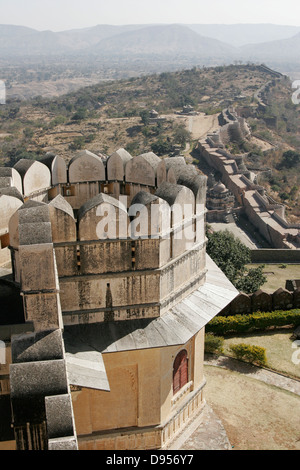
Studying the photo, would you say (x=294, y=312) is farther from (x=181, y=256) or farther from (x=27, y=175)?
(x=27, y=175)

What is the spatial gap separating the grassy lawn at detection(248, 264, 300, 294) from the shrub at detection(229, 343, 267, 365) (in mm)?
8434

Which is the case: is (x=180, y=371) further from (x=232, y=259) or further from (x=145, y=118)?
(x=145, y=118)

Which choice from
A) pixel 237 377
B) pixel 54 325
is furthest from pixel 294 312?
pixel 54 325

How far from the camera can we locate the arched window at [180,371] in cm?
972

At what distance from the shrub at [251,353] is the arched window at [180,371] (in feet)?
13.7

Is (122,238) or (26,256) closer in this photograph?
(26,256)

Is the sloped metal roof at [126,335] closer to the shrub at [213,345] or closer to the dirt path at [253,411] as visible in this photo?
the dirt path at [253,411]

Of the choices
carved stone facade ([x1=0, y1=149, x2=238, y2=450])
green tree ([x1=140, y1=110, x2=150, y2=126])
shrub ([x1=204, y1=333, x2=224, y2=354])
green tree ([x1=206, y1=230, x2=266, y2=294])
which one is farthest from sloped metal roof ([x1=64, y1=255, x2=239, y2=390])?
green tree ([x1=140, y1=110, x2=150, y2=126])

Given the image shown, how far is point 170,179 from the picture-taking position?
34.3 feet

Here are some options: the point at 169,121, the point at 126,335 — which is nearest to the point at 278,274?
the point at 126,335

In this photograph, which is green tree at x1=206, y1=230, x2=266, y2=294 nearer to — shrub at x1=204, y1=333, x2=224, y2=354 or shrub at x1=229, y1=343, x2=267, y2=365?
shrub at x1=204, y1=333, x2=224, y2=354

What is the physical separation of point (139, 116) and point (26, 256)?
229 feet

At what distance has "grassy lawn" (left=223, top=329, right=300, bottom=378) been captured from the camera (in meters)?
13.8

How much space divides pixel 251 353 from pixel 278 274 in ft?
38.6
